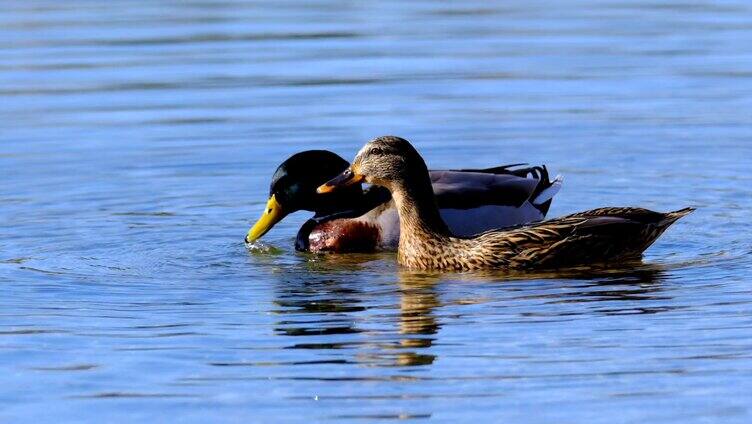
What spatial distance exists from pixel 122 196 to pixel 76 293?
3.56 metres

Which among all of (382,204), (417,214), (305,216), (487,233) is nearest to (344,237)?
(382,204)

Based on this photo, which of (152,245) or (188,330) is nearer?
(188,330)

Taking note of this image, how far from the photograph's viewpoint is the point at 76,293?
1126cm

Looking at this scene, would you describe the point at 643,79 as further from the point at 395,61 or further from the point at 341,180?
the point at 341,180

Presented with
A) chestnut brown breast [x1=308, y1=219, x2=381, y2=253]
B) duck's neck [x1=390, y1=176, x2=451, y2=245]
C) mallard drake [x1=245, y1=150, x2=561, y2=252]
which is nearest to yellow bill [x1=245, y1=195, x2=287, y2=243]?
mallard drake [x1=245, y1=150, x2=561, y2=252]

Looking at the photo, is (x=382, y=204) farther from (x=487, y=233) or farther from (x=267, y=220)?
(x=487, y=233)

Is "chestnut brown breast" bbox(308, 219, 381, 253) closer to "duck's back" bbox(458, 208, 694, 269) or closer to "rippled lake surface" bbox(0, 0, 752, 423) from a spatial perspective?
"rippled lake surface" bbox(0, 0, 752, 423)

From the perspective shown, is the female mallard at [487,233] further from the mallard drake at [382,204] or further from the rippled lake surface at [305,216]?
the mallard drake at [382,204]

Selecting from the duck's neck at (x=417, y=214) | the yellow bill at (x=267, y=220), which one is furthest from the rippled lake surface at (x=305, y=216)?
the duck's neck at (x=417, y=214)

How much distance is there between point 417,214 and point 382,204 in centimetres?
134

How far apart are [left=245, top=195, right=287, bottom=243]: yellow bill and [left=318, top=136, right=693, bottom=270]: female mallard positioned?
0.90m

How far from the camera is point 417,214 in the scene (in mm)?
12398

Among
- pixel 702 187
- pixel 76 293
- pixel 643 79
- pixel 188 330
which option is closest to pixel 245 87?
pixel 643 79

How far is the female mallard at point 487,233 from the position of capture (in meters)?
11.9
